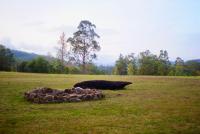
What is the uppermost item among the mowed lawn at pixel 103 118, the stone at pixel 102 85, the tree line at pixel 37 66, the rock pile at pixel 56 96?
the tree line at pixel 37 66

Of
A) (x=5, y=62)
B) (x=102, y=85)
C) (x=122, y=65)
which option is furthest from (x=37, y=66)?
(x=102, y=85)

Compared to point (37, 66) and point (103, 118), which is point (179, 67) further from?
point (103, 118)

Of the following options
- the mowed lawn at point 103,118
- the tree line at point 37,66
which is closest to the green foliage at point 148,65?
the tree line at point 37,66

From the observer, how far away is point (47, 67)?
74938 millimetres

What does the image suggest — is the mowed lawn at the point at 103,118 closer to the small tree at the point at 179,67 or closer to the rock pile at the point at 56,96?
the rock pile at the point at 56,96

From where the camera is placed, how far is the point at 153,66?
89.2 metres

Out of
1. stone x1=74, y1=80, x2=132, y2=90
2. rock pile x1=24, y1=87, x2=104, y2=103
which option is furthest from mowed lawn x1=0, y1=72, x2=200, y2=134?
stone x1=74, y1=80, x2=132, y2=90

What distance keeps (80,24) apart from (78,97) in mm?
53228

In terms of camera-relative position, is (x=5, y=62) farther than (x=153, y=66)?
No

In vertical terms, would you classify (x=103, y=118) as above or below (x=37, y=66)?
below

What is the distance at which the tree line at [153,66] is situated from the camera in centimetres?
8925

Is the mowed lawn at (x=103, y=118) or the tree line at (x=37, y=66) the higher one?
the tree line at (x=37, y=66)

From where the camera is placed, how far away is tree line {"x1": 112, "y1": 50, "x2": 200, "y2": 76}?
89.2 metres

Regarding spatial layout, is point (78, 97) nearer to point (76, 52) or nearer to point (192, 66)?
point (76, 52)
